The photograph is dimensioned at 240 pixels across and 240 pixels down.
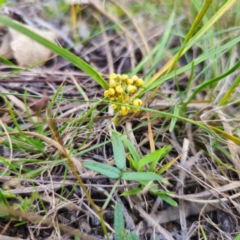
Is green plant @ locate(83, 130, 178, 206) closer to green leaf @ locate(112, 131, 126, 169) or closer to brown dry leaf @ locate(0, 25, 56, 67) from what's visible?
green leaf @ locate(112, 131, 126, 169)

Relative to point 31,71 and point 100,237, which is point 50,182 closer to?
point 100,237

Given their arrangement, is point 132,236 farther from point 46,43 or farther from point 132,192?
point 46,43

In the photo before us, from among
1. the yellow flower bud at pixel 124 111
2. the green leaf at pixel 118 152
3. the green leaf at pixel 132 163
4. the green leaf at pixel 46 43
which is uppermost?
the green leaf at pixel 46 43

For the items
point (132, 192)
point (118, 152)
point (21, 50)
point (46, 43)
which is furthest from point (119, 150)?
point (21, 50)

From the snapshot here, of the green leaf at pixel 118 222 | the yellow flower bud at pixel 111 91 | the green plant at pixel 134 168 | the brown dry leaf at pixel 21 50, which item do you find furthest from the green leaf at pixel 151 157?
the brown dry leaf at pixel 21 50

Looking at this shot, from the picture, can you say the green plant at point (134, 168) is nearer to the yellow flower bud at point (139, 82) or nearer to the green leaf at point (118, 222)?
the green leaf at point (118, 222)

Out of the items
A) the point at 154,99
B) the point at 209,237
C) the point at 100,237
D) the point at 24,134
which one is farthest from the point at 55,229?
the point at 154,99

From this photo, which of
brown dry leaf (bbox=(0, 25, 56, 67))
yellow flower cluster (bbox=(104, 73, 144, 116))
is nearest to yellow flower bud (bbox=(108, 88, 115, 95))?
yellow flower cluster (bbox=(104, 73, 144, 116))
